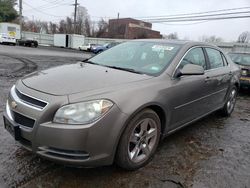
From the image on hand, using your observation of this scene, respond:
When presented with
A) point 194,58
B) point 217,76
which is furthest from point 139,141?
point 217,76

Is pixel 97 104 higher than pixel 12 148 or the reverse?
higher

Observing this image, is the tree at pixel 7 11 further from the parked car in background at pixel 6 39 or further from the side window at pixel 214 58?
the side window at pixel 214 58

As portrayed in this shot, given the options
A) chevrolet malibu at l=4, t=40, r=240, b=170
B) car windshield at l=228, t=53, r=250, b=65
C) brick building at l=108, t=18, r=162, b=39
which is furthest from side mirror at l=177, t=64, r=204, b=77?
brick building at l=108, t=18, r=162, b=39

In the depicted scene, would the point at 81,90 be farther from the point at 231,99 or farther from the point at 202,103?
the point at 231,99

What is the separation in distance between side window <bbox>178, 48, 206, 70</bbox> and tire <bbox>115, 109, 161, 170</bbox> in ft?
3.21

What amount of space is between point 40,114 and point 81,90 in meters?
0.47

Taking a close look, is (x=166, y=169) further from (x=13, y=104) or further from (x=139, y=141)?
(x=13, y=104)

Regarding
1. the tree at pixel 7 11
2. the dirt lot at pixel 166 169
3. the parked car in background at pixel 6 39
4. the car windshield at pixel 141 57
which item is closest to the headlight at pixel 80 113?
the dirt lot at pixel 166 169

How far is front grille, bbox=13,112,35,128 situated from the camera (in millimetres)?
2420

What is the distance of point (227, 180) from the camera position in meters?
2.88

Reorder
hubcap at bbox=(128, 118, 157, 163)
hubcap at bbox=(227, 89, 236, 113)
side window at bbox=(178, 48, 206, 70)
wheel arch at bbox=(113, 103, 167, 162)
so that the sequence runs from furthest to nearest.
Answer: hubcap at bbox=(227, 89, 236, 113) → side window at bbox=(178, 48, 206, 70) → hubcap at bbox=(128, 118, 157, 163) → wheel arch at bbox=(113, 103, 167, 162)

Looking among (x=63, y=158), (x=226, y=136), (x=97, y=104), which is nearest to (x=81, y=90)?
(x=97, y=104)

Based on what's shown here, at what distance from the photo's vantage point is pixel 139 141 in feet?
9.64

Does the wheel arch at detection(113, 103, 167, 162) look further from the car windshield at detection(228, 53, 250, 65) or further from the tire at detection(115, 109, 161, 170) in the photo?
the car windshield at detection(228, 53, 250, 65)
